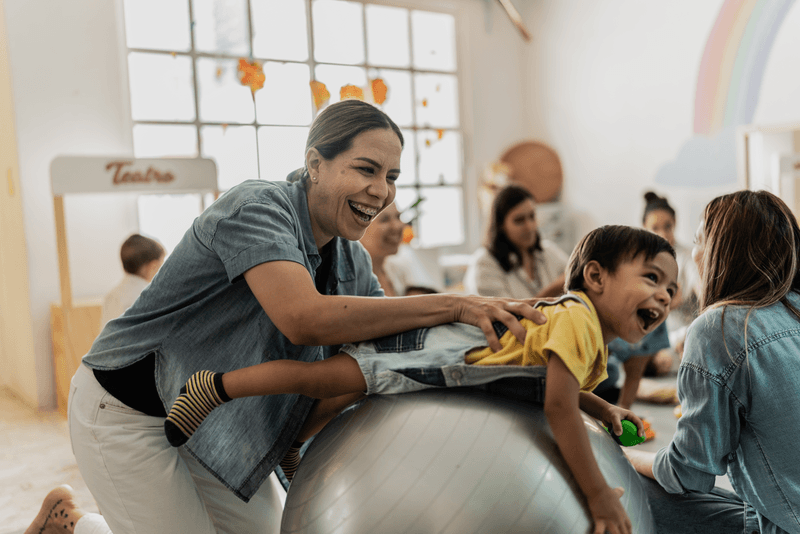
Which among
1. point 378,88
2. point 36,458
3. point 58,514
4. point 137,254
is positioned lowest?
point 36,458

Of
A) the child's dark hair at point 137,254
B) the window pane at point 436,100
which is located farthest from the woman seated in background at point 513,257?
the window pane at point 436,100

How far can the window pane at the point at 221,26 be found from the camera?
195 inches

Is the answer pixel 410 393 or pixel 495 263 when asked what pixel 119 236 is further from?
pixel 410 393

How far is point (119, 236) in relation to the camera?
14.8 ft

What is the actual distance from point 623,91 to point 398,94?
205 centimetres

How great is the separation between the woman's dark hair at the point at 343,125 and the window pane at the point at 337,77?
14.3ft

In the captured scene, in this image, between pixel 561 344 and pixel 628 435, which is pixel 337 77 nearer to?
pixel 628 435

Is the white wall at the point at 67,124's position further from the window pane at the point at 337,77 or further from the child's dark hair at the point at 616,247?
the child's dark hair at the point at 616,247

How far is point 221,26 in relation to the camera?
5055mm

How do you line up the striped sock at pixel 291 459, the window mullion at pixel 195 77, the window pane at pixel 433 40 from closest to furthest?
the striped sock at pixel 291 459, the window mullion at pixel 195 77, the window pane at pixel 433 40

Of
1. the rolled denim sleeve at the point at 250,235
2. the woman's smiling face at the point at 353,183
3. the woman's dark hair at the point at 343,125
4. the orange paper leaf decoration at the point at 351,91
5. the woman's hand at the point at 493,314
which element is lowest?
the woman's hand at the point at 493,314

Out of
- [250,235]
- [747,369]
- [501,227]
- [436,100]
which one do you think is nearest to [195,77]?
[436,100]

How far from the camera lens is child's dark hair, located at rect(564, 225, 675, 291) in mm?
1198

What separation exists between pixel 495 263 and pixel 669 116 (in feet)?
10.2
